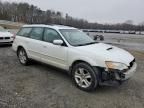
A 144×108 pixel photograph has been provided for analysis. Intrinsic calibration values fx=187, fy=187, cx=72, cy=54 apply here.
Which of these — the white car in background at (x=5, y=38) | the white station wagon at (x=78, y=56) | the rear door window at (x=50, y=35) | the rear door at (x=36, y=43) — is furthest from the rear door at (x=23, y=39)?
the white car in background at (x=5, y=38)

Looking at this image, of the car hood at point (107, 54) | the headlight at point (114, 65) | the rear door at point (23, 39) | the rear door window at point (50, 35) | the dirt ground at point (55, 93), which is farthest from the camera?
the rear door at point (23, 39)

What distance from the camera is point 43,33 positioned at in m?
6.11

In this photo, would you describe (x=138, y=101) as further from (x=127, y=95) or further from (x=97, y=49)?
(x=97, y=49)

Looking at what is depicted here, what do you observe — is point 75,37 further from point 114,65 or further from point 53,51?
point 114,65

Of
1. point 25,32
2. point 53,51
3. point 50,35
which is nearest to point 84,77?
point 53,51

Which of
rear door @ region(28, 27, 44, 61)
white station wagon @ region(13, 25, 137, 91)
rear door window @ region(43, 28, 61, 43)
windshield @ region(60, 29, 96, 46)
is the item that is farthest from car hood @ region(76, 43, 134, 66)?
rear door @ region(28, 27, 44, 61)

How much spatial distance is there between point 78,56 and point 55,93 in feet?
3.63

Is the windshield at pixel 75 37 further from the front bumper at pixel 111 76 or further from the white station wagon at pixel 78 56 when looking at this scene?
the front bumper at pixel 111 76

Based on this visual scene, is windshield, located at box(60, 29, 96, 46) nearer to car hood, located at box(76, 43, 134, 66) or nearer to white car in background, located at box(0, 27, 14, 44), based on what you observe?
car hood, located at box(76, 43, 134, 66)

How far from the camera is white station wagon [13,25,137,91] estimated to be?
14.5 ft

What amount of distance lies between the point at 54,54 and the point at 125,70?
2.11 metres

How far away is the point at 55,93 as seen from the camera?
4602mm

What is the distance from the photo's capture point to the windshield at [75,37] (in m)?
5.41

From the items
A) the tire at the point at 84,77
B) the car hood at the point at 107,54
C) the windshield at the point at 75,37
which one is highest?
the windshield at the point at 75,37
